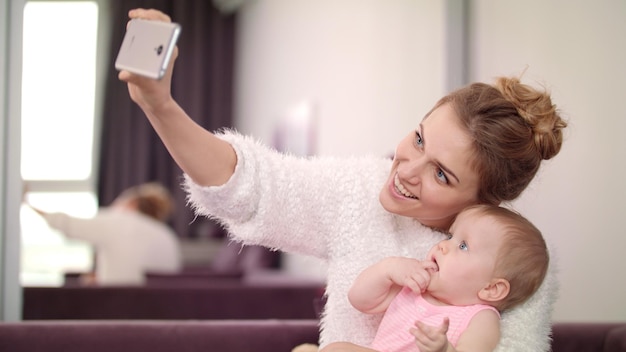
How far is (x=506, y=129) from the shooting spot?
1229mm

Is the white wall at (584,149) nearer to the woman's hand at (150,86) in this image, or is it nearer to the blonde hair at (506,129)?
the blonde hair at (506,129)

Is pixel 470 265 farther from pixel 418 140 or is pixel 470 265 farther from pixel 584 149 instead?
pixel 584 149

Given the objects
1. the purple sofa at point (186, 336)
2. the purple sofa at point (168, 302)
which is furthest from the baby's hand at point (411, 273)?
the purple sofa at point (168, 302)

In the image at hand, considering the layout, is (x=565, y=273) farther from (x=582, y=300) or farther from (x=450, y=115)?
(x=450, y=115)

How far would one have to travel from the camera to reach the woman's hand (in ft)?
3.24

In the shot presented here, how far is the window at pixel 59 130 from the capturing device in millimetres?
6570

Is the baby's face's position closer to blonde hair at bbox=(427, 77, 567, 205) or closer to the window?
blonde hair at bbox=(427, 77, 567, 205)

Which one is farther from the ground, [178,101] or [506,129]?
[506,129]

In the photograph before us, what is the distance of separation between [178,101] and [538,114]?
20.0 ft

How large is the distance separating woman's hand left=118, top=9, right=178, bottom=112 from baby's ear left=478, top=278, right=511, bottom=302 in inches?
21.4

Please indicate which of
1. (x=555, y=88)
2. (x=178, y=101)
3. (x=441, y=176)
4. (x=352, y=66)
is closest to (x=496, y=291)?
(x=441, y=176)

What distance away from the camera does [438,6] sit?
266 cm

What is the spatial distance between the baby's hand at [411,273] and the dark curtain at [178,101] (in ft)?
18.8

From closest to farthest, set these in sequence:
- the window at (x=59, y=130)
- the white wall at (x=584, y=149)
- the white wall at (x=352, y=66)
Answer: the white wall at (x=584, y=149) < the white wall at (x=352, y=66) < the window at (x=59, y=130)
